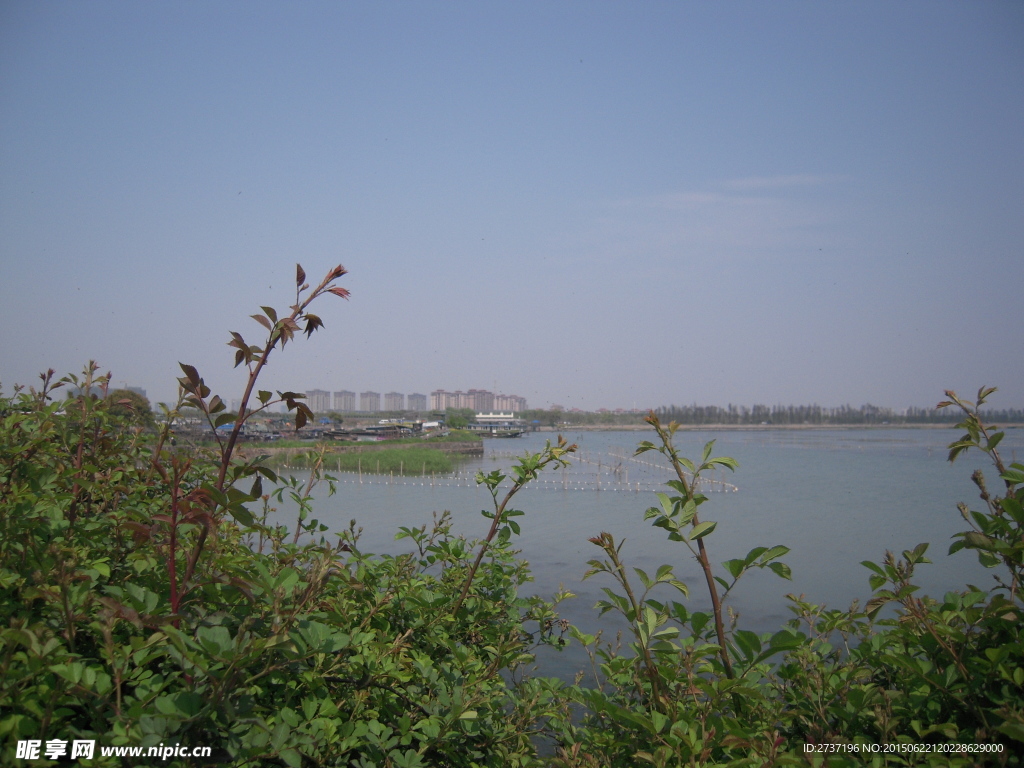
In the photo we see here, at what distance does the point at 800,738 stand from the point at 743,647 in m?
0.35

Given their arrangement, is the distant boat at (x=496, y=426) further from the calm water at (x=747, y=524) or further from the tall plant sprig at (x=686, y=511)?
the tall plant sprig at (x=686, y=511)

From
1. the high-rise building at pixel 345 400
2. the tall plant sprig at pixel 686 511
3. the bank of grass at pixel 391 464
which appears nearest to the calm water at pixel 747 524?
the tall plant sprig at pixel 686 511

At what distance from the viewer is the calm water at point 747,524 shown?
8.90 metres

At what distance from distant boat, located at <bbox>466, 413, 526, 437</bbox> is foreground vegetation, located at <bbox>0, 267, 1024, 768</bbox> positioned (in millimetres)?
74318

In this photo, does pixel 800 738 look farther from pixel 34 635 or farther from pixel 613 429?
pixel 613 429

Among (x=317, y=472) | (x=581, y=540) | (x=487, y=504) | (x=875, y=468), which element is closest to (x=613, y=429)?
(x=875, y=468)

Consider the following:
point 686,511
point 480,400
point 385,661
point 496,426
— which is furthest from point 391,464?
point 480,400

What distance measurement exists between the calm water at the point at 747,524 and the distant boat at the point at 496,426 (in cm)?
4780

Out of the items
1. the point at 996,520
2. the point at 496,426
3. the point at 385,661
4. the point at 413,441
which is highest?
the point at 996,520

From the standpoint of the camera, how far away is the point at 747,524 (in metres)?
16.2

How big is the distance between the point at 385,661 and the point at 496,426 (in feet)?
298

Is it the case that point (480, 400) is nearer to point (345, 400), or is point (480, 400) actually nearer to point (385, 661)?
point (345, 400)

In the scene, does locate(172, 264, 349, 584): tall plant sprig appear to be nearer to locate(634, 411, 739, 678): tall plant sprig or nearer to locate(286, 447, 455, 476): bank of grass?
locate(634, 411, 739, 678): tall plant sprig

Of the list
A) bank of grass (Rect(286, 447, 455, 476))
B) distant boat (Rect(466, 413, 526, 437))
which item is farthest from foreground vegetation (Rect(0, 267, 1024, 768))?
distant boat (Rect(466, 413, 526, 437))
